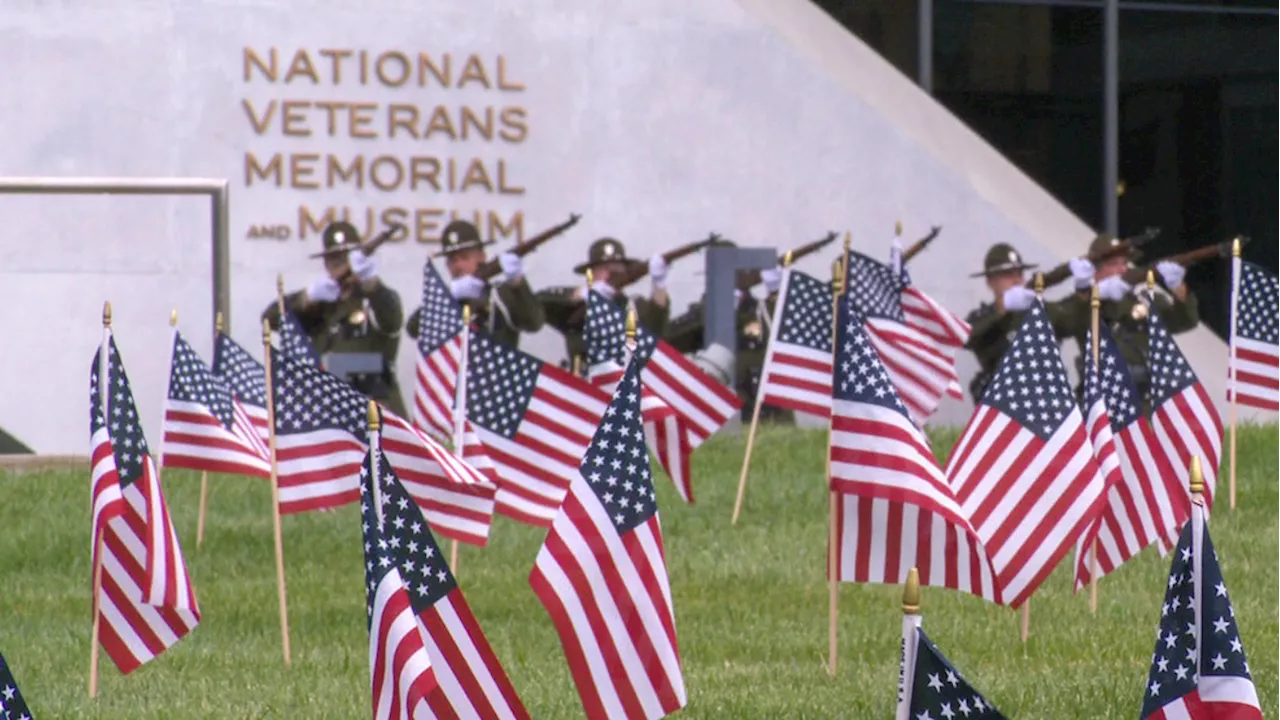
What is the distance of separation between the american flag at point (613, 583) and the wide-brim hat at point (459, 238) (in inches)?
476

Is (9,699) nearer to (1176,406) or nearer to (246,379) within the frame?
(1176,406)

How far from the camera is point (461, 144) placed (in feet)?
66.0

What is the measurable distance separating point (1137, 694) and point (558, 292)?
11551mm

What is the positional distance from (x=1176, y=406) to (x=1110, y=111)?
589 inches

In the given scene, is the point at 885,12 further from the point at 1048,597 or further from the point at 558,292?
→ the point at 1048,597

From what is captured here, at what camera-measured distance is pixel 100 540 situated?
28.7ft

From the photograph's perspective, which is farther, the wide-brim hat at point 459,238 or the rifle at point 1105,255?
the rifle at point 1105,255

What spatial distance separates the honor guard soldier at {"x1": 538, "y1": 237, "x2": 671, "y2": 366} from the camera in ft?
65.3

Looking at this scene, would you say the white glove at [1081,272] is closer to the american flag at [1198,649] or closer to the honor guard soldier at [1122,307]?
the honor guard soldier at [1122,307]

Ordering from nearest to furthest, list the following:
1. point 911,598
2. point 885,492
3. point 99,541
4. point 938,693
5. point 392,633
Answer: point 938,693 → point 911,598 → point 392,633 → point 885,492 → point 99,541

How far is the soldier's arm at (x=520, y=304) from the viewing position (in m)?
19.5

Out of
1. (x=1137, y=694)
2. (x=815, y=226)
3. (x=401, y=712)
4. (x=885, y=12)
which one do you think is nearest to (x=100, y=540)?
(x=401, y=712)

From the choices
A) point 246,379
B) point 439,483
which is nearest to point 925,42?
point 246,379

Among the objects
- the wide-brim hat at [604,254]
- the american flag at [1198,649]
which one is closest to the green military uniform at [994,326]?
the wide-brim hat at [604,254]
